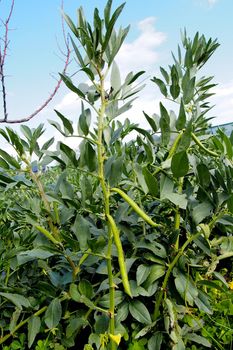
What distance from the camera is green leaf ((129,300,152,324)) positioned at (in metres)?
0.79

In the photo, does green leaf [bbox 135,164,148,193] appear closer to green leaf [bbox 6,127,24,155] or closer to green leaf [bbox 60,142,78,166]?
green leaf [bbox 60,142,78,166]

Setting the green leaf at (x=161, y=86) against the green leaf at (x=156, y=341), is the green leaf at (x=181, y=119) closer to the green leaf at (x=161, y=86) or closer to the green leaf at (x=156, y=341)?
the green leaf at (x=161, y=86)

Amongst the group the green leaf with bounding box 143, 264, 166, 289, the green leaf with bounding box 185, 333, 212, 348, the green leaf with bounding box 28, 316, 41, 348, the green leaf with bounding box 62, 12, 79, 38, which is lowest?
the green leaf with bounding box 185, 333, 212, 348

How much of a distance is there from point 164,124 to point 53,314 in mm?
394

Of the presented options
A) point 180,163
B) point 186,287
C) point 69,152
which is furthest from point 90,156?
point 186,287

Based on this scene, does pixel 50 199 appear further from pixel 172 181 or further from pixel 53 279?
pixel 172 181

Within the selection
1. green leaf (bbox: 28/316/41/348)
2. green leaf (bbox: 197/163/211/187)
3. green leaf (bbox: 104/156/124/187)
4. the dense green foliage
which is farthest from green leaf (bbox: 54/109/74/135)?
green leaf (bbox: 28/316/41/348)

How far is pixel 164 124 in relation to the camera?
0.83 metres

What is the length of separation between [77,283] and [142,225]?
0.17 metres

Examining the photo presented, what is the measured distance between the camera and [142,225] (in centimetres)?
88

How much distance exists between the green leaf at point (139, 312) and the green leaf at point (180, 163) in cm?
26

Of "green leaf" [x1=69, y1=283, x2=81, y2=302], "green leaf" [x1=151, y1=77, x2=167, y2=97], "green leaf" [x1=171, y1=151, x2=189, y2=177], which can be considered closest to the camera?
"green leaf" [x1=171, y1=151, x2=189, y2=177]

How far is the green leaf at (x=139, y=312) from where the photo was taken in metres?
0.79

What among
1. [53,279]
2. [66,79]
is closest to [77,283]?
[53,279]
